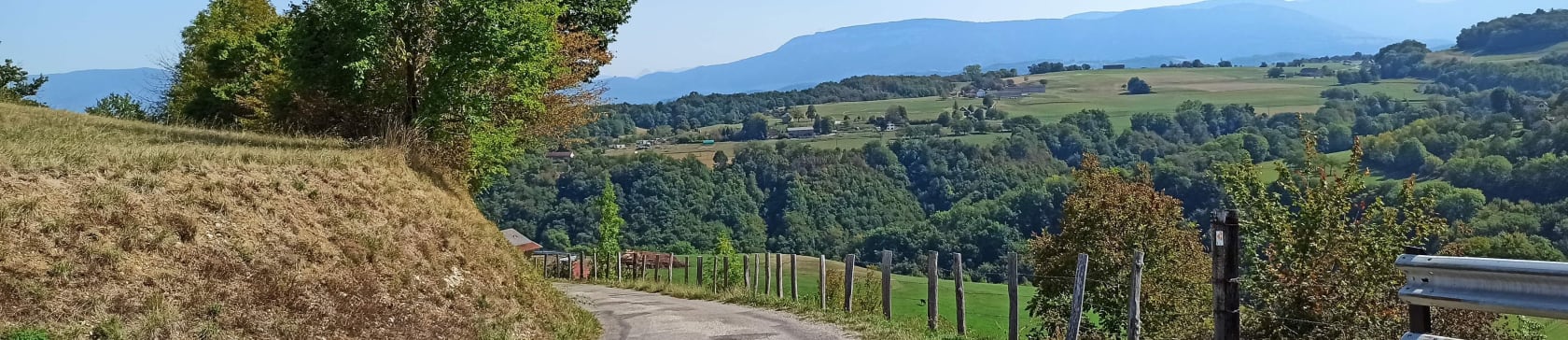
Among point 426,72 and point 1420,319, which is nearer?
point 1420,319

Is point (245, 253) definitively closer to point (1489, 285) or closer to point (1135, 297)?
point (1135, 297)

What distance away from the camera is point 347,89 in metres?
22.1

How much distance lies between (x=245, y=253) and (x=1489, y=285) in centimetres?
1030

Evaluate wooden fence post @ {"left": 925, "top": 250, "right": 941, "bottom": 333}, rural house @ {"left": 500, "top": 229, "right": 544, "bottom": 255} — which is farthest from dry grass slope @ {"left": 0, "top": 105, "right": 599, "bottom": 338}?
rural house @ {"left": 500, "top": 229, "right": 544, "bottom": 255}

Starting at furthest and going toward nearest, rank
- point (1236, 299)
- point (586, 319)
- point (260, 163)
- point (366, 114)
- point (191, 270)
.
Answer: point (366, 114) → point (586, 319) → point (260, 163) → point (191, 270) → point (1236, 299)

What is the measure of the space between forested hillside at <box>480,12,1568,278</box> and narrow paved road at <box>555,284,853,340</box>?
3693cm

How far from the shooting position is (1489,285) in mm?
5145

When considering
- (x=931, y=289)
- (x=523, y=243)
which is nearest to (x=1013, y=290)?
(x=931, y=289)

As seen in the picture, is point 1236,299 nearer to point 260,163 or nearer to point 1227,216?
point 1227,216

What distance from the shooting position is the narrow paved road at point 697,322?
1608cm

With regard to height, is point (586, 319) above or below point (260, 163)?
below

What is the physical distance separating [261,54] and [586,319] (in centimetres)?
2483

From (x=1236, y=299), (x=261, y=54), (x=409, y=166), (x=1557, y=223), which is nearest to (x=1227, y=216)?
(x=1236, y=299)

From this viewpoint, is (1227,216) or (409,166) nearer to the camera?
(1227,216)
